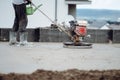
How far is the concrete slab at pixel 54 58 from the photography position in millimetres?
9309

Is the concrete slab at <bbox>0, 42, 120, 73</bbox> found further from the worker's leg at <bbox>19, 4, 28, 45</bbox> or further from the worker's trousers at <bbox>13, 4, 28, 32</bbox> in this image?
the worker's trousers at <bbox>13, 4, 28, 32</bbox>

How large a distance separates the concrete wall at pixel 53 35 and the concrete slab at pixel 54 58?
1.85 metres

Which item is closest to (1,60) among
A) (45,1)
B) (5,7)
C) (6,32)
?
(6,32)

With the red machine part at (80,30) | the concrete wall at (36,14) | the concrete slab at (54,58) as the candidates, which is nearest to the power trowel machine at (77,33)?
the red machine part at (80,30)

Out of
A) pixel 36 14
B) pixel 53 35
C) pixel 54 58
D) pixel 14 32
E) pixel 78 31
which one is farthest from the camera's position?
pixel 36 14

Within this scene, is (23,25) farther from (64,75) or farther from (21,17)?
(64,75)

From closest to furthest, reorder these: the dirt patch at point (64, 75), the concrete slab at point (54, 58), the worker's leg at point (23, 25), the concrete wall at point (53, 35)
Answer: the dirt patch at point (64, 75) < the concrete slab at point (54, 58) < the worker's leg at point (23, 25) < the concrete wall at point (53, 35)

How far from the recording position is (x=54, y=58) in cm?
1053

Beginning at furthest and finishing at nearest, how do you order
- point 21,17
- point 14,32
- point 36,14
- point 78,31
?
1. point 36,14
2. point 14,32
3. point 21,17
4. point 78,31

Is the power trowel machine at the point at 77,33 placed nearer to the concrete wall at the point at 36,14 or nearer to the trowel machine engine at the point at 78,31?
the trowel machine engine at the point at 78,31

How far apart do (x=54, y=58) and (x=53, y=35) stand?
4.50m

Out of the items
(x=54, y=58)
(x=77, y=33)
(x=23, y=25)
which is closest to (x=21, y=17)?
(x=23, y=25)

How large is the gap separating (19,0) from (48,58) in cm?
349

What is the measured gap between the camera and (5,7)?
91.1 feet
